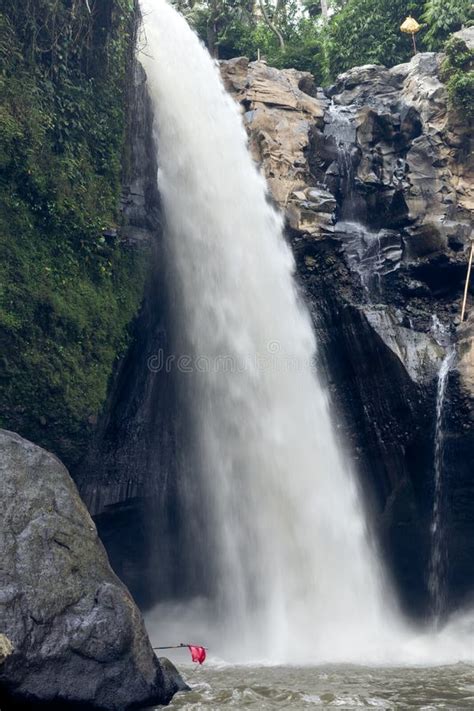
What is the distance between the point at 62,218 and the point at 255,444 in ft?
20.3

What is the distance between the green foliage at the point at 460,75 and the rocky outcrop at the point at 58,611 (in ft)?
52.3

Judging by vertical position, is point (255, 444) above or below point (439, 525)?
above

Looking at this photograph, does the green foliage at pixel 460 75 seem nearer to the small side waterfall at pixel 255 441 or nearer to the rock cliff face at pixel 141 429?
the small side waterfall at pixel 255 441

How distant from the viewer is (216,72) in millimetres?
19516

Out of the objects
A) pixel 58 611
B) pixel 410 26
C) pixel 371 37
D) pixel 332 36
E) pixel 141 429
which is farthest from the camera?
pixel 332 36

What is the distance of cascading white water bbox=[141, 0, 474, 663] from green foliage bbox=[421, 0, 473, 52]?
12.8m

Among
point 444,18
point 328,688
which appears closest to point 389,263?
point 328,688

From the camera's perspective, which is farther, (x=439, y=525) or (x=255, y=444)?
(x=439, y=525)

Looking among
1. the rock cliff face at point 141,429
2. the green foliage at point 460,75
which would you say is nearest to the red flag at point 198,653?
the rock cliff face at point 141,429

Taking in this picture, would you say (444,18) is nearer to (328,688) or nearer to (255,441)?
(255,441)

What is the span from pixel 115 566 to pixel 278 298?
707 centimetres

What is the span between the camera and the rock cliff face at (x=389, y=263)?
48.0 ft

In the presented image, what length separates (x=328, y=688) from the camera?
9.36 m

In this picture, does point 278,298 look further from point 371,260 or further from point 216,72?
point 216,72
